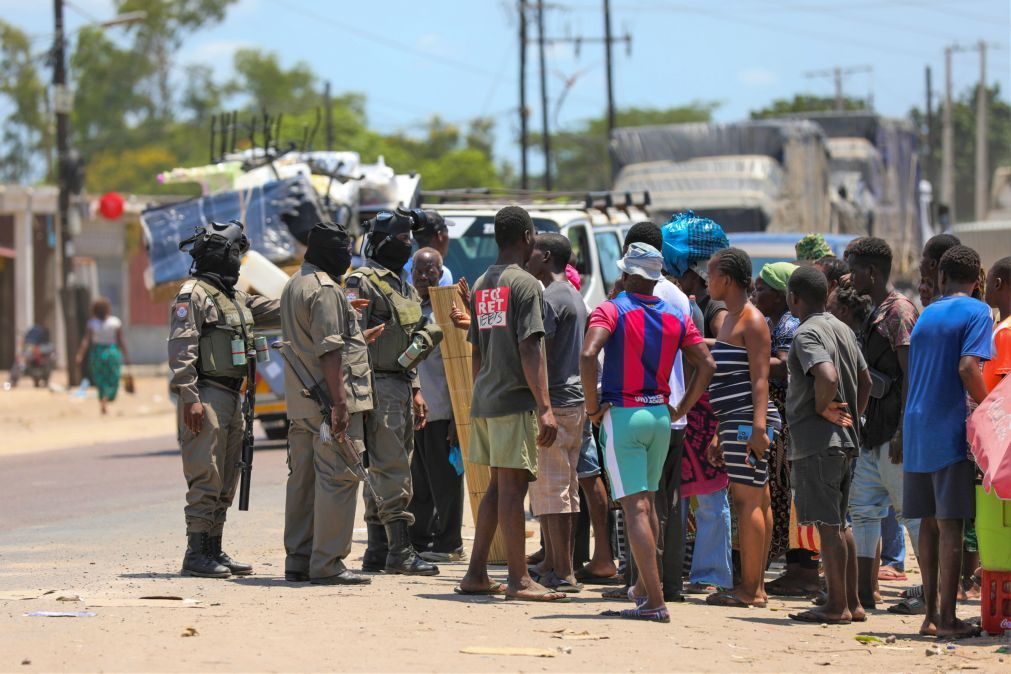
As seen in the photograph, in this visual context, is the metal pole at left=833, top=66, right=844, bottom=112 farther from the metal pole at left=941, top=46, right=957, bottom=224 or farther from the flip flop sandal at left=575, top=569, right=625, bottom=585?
the flip flop sandal at left=575, top=569, right=625, bottom=585

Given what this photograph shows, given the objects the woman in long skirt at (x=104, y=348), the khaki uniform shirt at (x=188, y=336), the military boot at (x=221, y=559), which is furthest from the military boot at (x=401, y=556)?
the woman in long skirt at (x=104, y=348)

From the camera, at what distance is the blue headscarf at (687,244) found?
29.8 ft

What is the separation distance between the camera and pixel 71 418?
86.8ft

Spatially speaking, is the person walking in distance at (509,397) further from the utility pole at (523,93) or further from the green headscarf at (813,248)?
the utility pole at (523,93)

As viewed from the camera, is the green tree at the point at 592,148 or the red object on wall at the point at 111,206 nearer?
the red object on wall at the point at 111,206

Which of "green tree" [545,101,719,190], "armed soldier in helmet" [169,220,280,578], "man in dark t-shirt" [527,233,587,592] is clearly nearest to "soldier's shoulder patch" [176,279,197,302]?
"armed soldier in helmet" [169,220,280,578]

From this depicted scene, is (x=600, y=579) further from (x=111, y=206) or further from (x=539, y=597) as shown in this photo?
(x=111, y=206)

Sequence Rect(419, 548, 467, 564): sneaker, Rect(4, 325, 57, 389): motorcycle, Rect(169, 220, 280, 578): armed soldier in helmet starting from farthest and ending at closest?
Rect(4, 325, 57, 389): motorcycle < Rect(419, 548, 467, 564): sneaker < Rect(169, 220, 280, 578): armed soldier in helmet

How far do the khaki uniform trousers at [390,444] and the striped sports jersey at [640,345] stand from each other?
1.69 m

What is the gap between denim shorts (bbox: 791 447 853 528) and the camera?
790 cm

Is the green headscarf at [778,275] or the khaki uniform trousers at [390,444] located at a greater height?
the green headscarf at [778,275]

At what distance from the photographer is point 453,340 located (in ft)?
31.8

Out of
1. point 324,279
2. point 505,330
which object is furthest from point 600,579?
point 324,279

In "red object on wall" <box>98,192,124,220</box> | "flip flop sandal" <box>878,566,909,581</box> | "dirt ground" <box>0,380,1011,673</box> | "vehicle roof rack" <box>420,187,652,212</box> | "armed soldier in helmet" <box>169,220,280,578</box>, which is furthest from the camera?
"red object on wall" <box>98,192,124,220</box>
